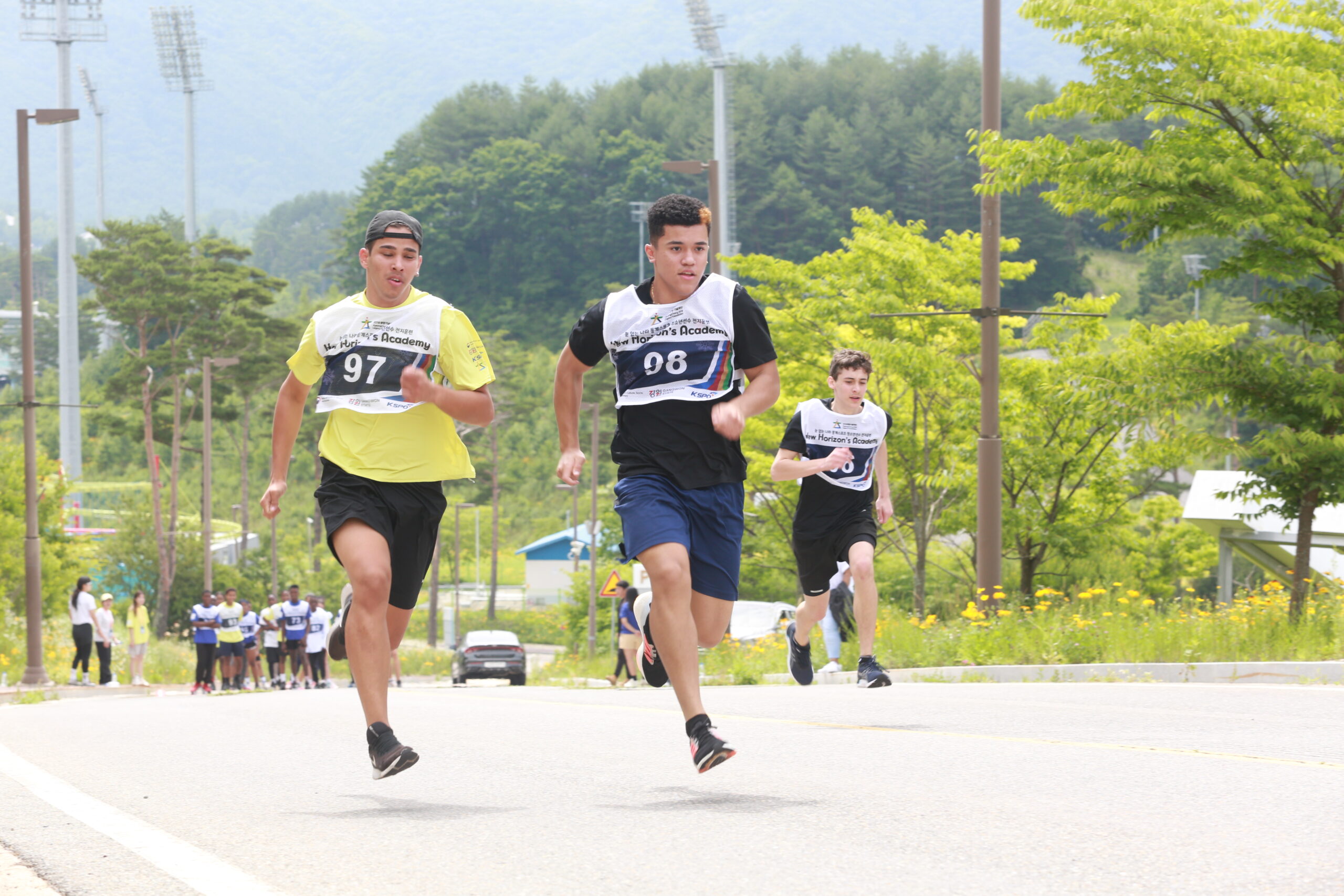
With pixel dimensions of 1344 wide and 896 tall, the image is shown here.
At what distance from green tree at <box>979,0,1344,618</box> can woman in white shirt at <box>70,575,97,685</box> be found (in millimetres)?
16791

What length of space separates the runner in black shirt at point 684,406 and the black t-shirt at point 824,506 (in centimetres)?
339

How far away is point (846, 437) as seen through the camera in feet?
31.3

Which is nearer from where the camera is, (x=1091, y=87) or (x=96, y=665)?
(x=1091, y=87)

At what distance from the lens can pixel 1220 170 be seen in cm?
1420

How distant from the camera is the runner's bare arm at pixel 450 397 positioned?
5.86 metres

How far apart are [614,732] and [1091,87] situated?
9438mm

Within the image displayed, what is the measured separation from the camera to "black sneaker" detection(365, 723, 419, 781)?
18.9 feet

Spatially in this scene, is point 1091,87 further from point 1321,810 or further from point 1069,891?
point 1069,891

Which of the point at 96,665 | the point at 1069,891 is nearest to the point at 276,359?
the point at 96,665

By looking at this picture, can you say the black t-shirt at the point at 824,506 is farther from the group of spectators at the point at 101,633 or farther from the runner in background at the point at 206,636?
the group of spectators at the point at 101,633

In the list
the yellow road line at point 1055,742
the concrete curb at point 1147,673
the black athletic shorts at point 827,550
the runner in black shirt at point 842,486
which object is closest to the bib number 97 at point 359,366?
the yellow road line at point 1055,742

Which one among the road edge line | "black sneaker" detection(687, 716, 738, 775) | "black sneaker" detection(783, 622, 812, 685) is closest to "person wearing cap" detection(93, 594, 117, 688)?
"black sneaker" detection(783, 622, 812, 685)

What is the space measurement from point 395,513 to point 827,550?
394 cm

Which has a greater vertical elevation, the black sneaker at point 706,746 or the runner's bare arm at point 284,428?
the runner's bare arm at point 284,428
